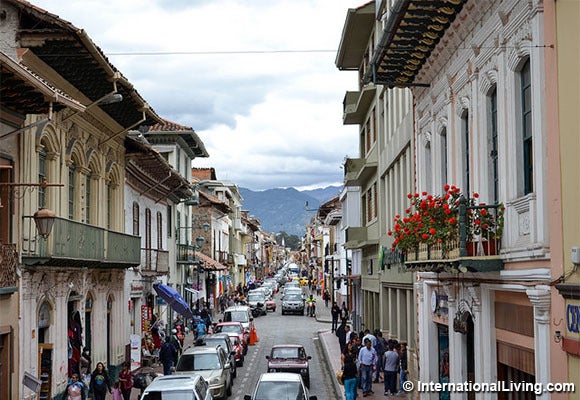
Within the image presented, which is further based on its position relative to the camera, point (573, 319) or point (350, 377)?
point (350, 377)

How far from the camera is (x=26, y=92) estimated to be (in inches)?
619

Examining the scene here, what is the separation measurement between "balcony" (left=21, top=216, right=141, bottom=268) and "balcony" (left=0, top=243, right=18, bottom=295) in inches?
40.0

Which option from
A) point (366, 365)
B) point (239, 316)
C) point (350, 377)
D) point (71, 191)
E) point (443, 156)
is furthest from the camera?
point (239, 316)

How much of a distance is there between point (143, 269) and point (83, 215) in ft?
28.9

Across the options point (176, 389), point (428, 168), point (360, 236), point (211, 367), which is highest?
point (428, 168)

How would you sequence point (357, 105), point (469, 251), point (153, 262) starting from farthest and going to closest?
point (357, 105), point (153, 262), point (469, 251)

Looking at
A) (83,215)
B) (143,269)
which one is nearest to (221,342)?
(143,269)

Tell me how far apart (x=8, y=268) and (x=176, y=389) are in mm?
4186

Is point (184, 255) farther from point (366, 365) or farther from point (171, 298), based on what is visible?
point (366, 365)

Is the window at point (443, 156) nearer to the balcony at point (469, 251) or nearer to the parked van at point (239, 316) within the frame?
the balcony at point (469, 251)

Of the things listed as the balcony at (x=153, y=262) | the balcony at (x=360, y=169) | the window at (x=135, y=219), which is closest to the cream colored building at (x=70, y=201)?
the window at (x=135, y=219)

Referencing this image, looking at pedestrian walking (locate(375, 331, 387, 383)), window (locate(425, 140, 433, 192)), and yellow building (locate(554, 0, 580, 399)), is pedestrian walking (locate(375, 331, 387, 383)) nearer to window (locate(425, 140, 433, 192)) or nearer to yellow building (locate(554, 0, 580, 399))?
window (locate(425, 140, 433, 192))

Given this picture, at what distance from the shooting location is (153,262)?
1347 inches

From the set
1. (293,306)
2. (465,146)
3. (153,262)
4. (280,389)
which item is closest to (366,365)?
(280,389)
